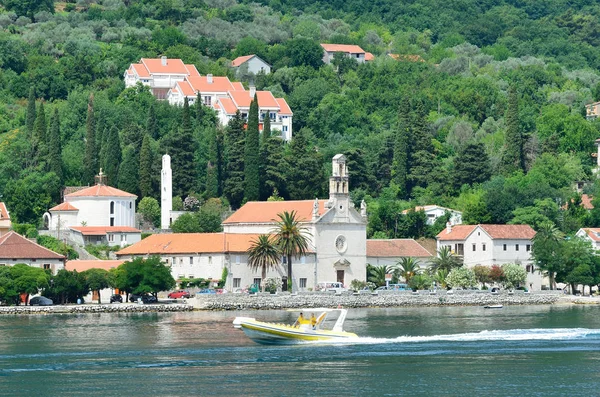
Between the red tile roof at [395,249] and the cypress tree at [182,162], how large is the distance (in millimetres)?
17098

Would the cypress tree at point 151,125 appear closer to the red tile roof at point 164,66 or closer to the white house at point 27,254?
the red tile roof at point 164,66

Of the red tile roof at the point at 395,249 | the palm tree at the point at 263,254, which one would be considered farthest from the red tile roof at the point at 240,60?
the palm tree at the point at 263,254

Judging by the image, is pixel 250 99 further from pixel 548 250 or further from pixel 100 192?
pixel 548 250

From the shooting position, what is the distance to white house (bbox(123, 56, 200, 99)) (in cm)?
14888

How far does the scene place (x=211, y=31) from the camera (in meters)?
180

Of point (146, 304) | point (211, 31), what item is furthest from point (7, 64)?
point (146, 304)

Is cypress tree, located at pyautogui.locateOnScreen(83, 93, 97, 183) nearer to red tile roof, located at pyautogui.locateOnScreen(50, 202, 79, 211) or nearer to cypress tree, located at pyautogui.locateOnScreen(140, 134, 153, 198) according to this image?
cypress tree, located at pyautogui.locateOnScreen(140, 134, 153, 198)

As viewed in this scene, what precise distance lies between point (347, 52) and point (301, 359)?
379 ft

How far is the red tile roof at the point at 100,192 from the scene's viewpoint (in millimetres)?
113938

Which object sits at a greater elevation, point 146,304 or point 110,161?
point 110,161

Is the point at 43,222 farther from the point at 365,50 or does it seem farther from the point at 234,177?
the point at 365,50

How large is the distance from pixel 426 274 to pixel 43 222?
28.5 metres

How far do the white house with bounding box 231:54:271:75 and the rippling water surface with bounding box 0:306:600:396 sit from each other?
7988 cm

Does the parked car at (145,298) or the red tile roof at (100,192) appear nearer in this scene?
the parked car at (145,298)
